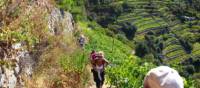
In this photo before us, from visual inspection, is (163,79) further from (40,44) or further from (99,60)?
(40,44)

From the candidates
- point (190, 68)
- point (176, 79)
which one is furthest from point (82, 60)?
point (190, 68)

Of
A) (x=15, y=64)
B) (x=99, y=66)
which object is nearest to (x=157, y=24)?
(x=99, y=66)

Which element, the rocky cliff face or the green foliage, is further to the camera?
the green foliage

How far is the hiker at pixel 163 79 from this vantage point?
260cm

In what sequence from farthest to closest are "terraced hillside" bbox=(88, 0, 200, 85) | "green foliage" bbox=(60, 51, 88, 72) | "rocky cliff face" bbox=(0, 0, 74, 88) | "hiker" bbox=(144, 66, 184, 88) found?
"terraced hillside" bbox=(88, 0, 200, 85)
"green foliage" bbox=(60, 51, 88, 72)
"rocky cliff face" bbox=(0, 0, 74, 88)
"hiker" bbox=(144, 66, 184, 88)

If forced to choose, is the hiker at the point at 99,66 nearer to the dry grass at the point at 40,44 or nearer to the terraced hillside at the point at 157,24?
the dry grass at the point at 40,44

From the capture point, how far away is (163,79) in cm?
262

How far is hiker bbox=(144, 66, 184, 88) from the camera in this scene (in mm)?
2604

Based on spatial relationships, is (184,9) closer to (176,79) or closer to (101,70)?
(101,70)

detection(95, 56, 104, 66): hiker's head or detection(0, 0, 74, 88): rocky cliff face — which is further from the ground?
detection(0, 0, 74, 88): rocky cliff face

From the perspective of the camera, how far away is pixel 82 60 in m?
7.82

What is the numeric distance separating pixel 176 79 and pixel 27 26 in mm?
4723

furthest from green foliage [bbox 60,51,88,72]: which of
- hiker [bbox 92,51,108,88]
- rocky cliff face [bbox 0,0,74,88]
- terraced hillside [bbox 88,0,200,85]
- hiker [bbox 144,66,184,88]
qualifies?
terraced hillside [bbox 88,0,200,85]

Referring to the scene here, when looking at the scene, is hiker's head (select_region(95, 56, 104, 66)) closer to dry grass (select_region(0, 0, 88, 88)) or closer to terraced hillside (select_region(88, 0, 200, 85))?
dry grass (select_region(0, 0, 88, 88))
